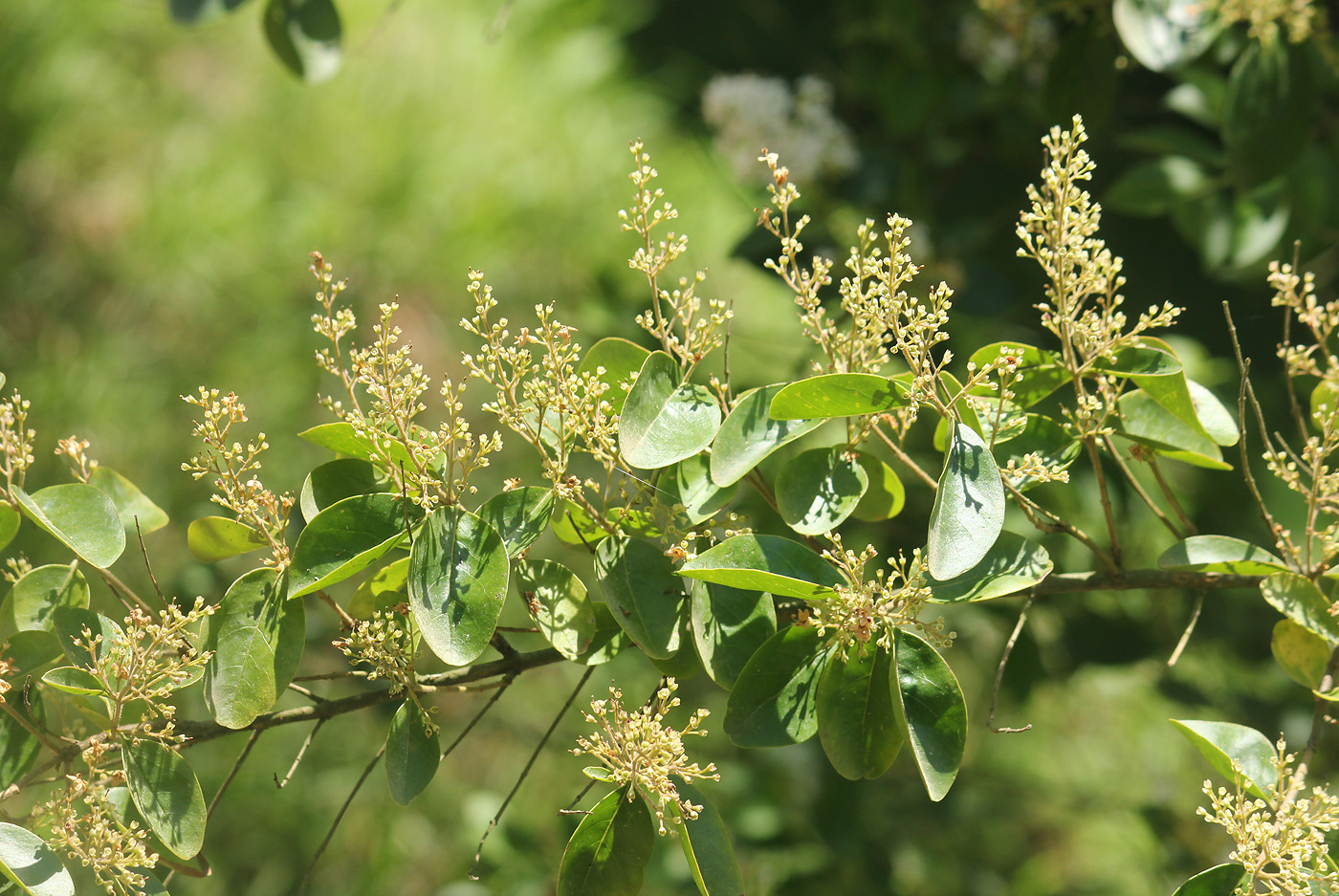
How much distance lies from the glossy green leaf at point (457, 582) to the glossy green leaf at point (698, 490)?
130 mm

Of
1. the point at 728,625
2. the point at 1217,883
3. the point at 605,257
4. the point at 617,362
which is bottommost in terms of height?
the point at 605,257

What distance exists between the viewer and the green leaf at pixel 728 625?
2.16ft

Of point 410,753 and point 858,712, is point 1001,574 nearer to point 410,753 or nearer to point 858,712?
point 858,712

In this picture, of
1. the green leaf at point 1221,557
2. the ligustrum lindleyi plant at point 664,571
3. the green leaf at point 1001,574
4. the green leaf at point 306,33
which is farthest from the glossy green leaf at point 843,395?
the green leaf at point 306,33

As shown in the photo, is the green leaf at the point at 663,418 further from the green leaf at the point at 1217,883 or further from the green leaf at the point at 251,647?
the green leaf at the point at 1217,883

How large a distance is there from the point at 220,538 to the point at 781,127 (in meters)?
1.00

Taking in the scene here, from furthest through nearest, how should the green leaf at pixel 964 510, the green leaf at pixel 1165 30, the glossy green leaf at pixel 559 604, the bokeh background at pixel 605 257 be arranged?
the bokeh background at pixel 605 257
the green leaf at pixel 1165 30
the glossy green leaf at pixel 559 604
the green leaf at pixel 964 510

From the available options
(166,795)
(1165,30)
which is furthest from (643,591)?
(1165,30)

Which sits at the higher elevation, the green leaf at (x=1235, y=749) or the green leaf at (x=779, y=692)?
the green leaf at (x=779, y=692)

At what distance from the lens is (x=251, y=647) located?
2.10ft

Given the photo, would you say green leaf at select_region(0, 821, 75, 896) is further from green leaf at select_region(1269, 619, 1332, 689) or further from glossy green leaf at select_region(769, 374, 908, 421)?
green leaf at select_region(1269, 619, 1332, 689)

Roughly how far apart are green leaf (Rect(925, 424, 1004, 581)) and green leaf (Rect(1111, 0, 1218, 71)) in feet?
2.23

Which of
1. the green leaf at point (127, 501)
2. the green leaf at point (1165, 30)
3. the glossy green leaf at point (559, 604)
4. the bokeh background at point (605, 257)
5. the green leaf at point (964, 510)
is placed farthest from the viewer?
the bokeh background at point (605, 257)

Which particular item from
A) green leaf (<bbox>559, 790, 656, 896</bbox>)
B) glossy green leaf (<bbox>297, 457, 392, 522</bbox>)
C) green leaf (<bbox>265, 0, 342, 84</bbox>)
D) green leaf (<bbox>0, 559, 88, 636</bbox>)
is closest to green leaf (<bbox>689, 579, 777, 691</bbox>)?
green leaf (<bbox>559, 790, 656, 896</bbox>)
